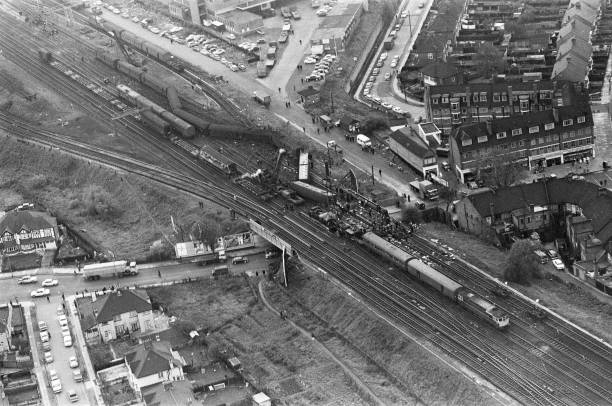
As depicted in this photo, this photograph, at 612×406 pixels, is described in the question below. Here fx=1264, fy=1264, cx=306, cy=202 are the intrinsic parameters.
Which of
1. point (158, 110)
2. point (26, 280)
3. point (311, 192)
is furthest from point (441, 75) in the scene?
point (26, 280)

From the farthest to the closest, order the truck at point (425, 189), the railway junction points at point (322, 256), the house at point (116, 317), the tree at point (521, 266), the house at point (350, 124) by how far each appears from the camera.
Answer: the house at point (350, 124)
the truck at point (425, 189)
the house at point (116, 317)
the tree at point (521, 266)
the railway junction points at point (322, 256)

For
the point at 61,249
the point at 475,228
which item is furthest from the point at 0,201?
the point at 475,228

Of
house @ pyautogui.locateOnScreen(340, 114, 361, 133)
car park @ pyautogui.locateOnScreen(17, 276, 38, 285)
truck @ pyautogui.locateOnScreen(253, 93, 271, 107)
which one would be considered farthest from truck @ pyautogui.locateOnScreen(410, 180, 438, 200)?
car park @ pyautogui.locateOnScreen(17, 276, 38, 285)

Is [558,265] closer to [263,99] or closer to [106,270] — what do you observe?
[106,270]

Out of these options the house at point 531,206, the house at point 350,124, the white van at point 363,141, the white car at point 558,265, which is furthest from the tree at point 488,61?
the white car at point 558,265

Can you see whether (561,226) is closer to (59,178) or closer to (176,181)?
(176,181)

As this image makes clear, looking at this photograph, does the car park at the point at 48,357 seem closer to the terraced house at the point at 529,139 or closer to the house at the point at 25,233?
the house at the point at 25,233

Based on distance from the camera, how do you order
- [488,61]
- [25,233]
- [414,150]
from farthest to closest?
[488,61]
[414,150]
[25,233]

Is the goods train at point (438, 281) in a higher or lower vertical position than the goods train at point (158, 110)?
higher
